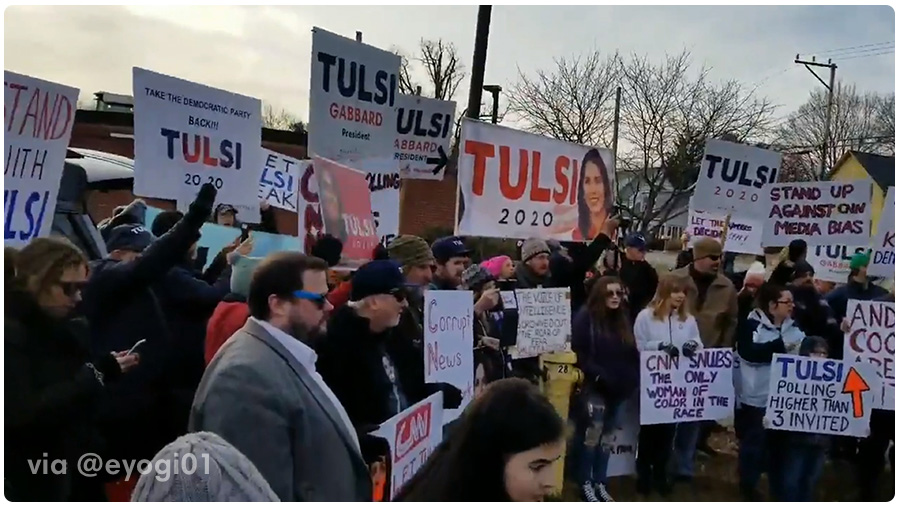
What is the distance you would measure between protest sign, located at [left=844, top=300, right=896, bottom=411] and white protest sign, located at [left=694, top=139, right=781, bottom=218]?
3.74ft

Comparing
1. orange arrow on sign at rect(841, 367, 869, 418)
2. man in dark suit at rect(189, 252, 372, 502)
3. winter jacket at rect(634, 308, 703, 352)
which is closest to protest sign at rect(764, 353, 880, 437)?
orange arrow on sign at rect(841, 367, 869, 418)

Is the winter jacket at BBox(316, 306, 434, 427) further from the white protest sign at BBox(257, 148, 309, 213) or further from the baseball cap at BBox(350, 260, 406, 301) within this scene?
the white protest sign at BBox(257, 148, 309, 213)

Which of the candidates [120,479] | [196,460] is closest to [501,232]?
[120,479]

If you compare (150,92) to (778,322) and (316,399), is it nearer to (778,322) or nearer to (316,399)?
(316,399)

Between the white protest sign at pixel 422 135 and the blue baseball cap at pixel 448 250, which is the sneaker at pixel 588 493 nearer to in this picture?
the blue baseball cap at pixel 448 250

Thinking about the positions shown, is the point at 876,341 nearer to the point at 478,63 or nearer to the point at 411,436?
the point at 411,436

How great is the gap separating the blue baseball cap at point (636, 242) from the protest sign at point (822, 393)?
125 cm

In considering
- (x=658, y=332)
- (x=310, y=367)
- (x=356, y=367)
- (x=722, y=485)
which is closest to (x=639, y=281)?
(x=658, y=332)

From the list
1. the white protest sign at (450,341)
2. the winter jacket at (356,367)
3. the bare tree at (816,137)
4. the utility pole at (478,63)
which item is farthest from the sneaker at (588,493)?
the bare tree at (816,137)

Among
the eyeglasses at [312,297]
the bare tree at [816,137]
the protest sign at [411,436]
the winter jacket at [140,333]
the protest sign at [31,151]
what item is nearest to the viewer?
the eyeglasses at [312,297]

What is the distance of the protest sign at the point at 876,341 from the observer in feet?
19.2

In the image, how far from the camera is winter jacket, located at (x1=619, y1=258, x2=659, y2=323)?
6387 mm

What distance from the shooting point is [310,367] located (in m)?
3.36

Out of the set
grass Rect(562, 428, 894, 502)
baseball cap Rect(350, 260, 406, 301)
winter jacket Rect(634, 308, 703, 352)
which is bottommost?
grass Rect(562, 428, 894, 502)
